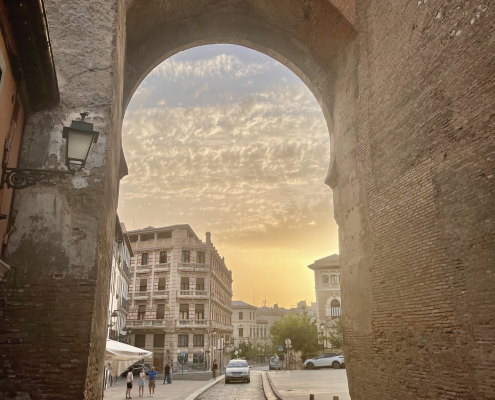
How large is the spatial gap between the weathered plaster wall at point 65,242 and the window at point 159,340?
34.9m

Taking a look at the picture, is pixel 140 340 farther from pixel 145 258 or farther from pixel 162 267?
pixel 145 258

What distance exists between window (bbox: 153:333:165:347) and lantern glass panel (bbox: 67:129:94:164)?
37.5 metres

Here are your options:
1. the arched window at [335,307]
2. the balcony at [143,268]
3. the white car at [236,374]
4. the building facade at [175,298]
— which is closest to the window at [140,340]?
the building facade at [175,298]

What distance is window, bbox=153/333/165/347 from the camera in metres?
39.2

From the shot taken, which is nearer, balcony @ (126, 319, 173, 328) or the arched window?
balcony @ (126, 319, 173, 328)

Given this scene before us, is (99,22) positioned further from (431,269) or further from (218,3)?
(431,269)

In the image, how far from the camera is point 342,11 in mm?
9312

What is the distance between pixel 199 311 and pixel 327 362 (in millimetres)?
14228

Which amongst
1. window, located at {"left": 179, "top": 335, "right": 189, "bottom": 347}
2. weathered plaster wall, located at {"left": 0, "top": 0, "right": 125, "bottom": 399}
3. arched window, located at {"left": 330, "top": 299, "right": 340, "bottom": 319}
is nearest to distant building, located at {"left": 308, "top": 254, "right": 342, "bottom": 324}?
arched window, located at {"left": 330, "top": 299, "right": 340, "bottom": 319}

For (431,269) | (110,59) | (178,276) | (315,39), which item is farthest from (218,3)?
Result: (178,276)

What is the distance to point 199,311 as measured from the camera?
4147 cm

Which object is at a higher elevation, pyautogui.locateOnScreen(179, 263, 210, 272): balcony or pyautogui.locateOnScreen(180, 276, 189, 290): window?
pyautogui.locateOnScreen(179, 263, 210, 272): balcony

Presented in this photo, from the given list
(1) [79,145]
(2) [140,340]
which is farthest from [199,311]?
(1) [79,145]

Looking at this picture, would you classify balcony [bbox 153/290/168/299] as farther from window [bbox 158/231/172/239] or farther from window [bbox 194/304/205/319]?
window [bbox 158/231/172/239]
